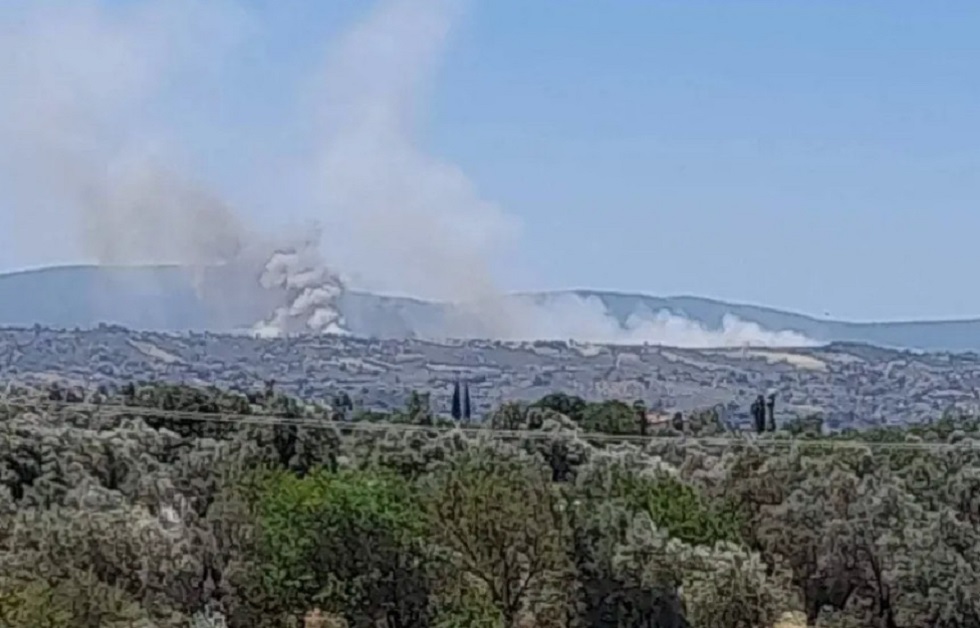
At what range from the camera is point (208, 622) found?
11.2 metres

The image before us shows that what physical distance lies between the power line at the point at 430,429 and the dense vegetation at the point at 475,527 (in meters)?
0.07

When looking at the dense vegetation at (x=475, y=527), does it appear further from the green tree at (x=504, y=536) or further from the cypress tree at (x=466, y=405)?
the cypress tree at (x=466, y=405)

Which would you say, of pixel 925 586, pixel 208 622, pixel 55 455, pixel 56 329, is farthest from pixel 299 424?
pixel 56 329

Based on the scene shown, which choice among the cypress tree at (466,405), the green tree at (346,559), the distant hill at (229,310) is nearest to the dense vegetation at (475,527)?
the green tree at (346,559)

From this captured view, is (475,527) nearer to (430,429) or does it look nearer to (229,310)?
(430,429)

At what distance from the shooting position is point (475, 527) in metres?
11.6

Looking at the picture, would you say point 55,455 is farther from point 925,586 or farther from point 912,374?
point 912,374

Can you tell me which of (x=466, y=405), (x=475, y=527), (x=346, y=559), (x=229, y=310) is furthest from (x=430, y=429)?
(x=229, y=310)

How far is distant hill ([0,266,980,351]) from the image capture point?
2625 centimetres

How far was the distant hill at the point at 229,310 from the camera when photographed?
1033 inches

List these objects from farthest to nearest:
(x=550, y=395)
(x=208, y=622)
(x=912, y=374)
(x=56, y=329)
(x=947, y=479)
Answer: (x=56, y=329)
(x=912, y=374)
(x=550, y=395)
(x=947, y=479)
(x=208, y=622)

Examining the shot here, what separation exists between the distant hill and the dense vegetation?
36.3 feet

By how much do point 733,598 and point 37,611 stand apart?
16.3 ft

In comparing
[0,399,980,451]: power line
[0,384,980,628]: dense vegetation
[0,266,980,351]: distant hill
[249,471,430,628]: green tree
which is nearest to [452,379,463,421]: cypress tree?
[0,399,980,451]: power line
